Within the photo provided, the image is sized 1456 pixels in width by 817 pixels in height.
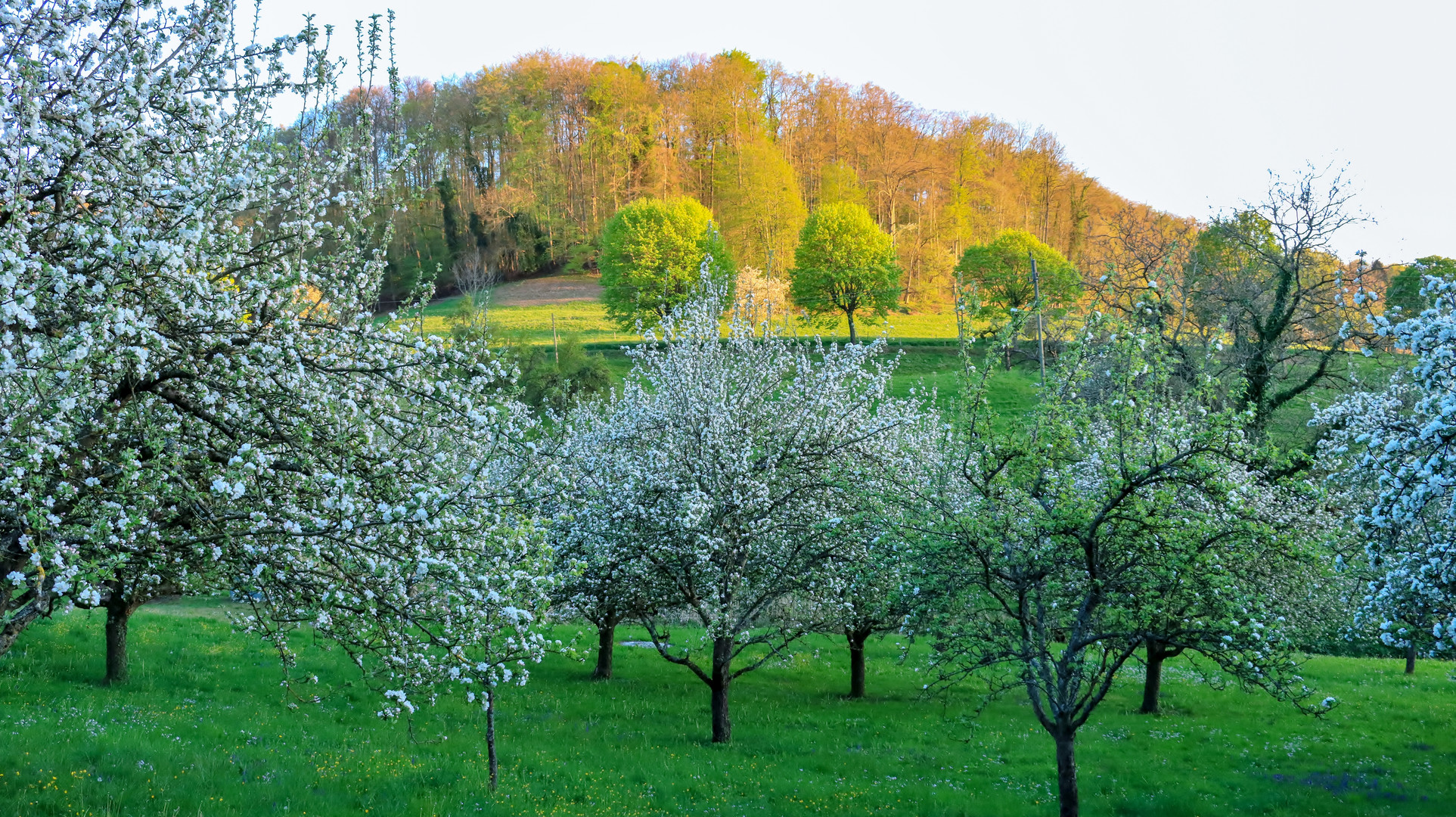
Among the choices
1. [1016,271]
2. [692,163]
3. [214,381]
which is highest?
→ [692,163]

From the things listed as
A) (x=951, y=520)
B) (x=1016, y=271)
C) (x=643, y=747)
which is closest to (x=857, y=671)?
(x=643, y=747)

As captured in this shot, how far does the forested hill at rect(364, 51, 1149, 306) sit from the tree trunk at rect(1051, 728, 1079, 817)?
6664 cm

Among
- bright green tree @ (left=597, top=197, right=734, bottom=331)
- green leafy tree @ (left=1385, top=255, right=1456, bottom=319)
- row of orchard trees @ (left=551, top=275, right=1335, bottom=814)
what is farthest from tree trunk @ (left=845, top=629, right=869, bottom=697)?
bright green tree @ (left=597, top=197, right=734, bottom=331)

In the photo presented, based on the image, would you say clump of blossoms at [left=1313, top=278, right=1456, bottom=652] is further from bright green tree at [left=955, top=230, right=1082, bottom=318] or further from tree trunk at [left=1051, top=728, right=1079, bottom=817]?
bright green tree at [left=955, top=230, right=1082, bottom=318]

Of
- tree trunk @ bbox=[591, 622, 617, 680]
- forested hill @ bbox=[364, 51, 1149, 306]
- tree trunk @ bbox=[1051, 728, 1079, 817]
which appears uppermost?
forested hill @ bbox=[364, 51, 1149, 306]

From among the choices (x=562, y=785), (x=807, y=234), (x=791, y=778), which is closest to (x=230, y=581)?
(x=562, y=785)

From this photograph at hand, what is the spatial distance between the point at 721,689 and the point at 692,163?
85.0 m

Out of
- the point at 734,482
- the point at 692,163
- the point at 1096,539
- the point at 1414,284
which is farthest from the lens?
the point at 692,163

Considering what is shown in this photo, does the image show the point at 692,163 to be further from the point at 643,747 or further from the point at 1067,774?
the point at 1067,774

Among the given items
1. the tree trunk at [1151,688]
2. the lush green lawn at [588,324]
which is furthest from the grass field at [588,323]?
the tree trunk at [1151,688]

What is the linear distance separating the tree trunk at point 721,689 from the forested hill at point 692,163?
61.7m

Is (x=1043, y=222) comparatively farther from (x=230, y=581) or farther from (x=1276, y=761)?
(x=230, y=581)

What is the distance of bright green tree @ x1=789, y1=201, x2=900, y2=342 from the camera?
69.5 metres

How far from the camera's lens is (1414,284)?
161 feet
